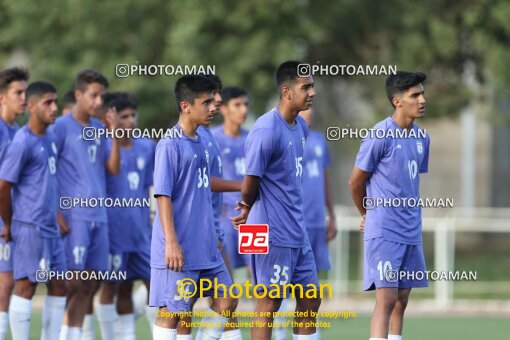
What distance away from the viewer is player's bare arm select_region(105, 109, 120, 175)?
38.2 ft

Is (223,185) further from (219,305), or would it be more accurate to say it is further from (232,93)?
(232,93)

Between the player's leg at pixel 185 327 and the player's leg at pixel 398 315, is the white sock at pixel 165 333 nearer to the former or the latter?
the player's leg at pixel 185 327

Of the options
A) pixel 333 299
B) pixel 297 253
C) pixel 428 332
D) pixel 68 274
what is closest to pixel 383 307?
pixel 297 253

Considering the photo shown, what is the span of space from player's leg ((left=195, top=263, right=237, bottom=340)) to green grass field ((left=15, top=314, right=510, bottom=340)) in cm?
446

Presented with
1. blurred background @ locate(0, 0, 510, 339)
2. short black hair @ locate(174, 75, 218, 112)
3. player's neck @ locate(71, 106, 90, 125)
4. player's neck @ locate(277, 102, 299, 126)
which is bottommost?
player's neck @ locate(277, 102, 299, 126)

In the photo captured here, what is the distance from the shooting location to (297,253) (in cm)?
964

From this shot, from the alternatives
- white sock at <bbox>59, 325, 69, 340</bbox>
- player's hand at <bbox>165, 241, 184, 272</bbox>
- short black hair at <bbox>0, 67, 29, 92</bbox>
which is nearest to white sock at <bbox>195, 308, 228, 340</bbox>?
player's hand at <bbox>165, 241, 184, 272</bbox>

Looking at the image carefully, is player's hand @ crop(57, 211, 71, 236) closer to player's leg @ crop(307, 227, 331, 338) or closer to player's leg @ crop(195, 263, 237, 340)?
player's leg @ crop(195, 263, 237, 340)

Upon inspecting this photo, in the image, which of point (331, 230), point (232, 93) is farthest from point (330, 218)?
point (232, 93)

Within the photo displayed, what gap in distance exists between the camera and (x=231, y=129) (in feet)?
44.2

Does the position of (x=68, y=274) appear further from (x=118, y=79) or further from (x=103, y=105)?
(x=118, y=79)

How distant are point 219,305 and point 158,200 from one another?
1.00m

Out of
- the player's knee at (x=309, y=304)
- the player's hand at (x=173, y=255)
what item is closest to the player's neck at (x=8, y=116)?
the player's hand at (x=173, y=255)

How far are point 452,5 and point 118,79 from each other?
6.23 meters
